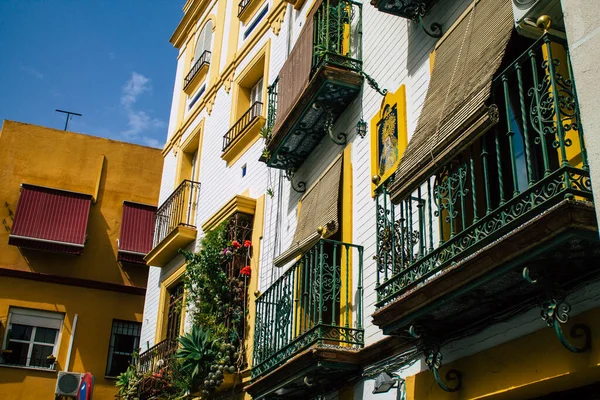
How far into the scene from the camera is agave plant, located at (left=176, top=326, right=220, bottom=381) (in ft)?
38.7

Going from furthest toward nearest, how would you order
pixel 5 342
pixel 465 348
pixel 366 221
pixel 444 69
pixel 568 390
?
1. pixel 5 342
2. pixel 366 221
3. pixel 444 69
4. pixel 465 348
5. pixel 568 390

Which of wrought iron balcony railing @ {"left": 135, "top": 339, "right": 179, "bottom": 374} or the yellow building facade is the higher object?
the yellow building facade

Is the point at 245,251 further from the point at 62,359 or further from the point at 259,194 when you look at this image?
the point at 62,359

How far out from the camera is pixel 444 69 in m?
7.62

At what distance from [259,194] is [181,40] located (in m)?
9.00

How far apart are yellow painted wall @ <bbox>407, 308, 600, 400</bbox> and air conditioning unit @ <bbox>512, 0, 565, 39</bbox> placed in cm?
212

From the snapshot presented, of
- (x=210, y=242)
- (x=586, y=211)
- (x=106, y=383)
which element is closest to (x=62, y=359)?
(x=106, y=383)

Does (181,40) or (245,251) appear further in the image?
(181,40)

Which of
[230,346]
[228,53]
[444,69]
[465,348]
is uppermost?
[228,53]

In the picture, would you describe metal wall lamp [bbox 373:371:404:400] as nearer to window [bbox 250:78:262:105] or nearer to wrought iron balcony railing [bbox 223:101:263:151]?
wrought iron balcony railing [bbox 223:101:263:151]

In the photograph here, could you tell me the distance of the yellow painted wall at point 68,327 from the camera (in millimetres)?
18906

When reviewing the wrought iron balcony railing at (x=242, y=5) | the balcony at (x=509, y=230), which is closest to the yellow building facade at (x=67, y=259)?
the wrought iron balcony railing at (x=242, y=5)

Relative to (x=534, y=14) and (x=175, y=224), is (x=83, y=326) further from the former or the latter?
(x=534, y=14)

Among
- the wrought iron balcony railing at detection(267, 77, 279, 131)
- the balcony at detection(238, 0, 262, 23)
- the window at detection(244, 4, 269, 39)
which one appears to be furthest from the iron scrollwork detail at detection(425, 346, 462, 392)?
the balcony at detection(238, 0, 262, 23)
